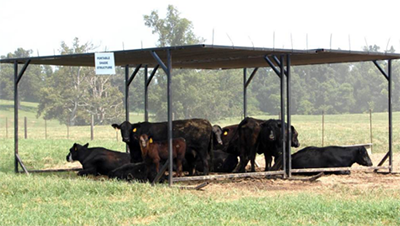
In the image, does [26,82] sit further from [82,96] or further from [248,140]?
[248,140]

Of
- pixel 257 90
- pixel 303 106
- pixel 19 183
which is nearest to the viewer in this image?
pixel 19 183

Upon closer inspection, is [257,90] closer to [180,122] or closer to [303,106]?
[303,106]

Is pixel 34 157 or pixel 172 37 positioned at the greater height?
pixel 172 37

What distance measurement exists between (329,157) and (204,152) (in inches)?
141

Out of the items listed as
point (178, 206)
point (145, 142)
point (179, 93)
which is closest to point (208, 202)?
point (178, 206)

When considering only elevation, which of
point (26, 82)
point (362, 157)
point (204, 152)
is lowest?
point (362, 157)

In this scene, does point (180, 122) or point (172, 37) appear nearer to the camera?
point (180, 122)

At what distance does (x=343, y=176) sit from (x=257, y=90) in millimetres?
80680

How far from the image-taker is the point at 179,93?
2761 inches

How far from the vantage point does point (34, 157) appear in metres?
22.3

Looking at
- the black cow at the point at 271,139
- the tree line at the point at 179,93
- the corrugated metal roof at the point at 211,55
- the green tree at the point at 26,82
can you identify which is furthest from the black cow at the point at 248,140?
the green tree at the point at 26,82

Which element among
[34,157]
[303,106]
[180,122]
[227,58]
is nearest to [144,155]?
[180,122]

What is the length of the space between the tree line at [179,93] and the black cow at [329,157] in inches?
1997

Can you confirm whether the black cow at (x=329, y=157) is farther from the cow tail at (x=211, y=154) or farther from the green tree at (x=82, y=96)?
the green tree at (x=82, y=96)
